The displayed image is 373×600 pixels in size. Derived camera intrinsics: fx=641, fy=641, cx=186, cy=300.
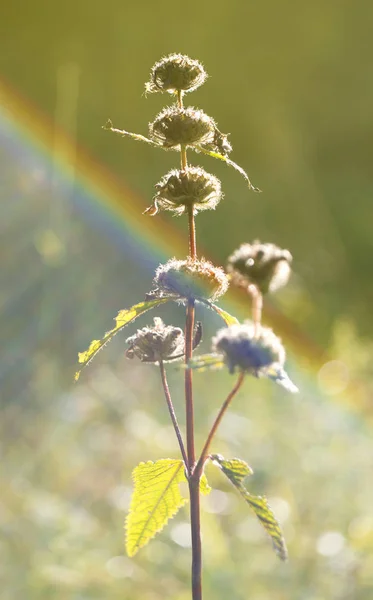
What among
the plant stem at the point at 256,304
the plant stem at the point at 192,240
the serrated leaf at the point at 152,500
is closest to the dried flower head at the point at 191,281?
the plant stem at the point at 192,240

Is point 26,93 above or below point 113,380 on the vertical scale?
above

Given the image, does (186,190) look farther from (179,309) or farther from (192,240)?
(179,309)

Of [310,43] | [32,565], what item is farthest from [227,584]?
[310,43]

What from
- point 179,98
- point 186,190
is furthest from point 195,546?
point 179,98

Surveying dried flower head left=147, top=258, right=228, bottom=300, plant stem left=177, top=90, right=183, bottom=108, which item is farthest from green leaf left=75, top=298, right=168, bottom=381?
plant stem left=177, top=90, right=183, bottom=108

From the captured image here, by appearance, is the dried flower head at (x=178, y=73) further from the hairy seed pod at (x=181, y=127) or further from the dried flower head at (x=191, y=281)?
the dried flower head at (x=191, y=281)

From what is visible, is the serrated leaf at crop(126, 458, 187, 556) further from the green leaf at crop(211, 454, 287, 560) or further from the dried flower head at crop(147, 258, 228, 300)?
the dried flower head at crop(147, 258, 228, 300)

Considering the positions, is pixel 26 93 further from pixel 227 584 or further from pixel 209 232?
pixel 227 584
